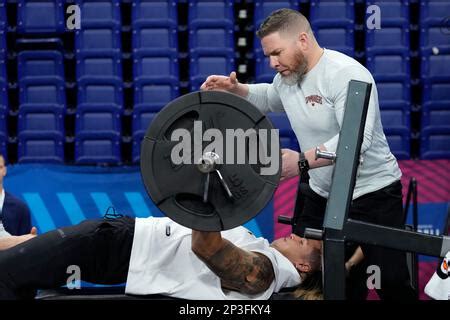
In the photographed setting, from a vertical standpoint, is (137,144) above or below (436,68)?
below

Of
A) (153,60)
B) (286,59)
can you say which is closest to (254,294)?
(286,59)

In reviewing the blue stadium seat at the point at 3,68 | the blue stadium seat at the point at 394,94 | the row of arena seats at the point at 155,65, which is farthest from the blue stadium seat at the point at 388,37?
the blue stadium seat at the point at 3,68

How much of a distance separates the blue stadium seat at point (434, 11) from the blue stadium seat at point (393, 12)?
0.15m

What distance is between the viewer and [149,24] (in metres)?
7.31

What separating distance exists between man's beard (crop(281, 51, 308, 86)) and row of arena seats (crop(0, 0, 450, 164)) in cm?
323

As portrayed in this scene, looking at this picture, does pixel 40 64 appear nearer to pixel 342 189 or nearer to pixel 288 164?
pixel 288 164

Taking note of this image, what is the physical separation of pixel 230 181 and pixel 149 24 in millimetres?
4554

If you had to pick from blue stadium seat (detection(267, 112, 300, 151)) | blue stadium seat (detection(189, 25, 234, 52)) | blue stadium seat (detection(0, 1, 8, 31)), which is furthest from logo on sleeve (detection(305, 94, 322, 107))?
blue stadium seat (detection(0, 1, 8, 31))

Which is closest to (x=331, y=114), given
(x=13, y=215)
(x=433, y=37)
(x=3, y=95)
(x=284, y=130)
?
(x=13, y=215)

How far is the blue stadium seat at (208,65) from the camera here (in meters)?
7.11

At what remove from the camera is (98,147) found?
6.96 meters

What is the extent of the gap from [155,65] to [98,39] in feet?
1.85

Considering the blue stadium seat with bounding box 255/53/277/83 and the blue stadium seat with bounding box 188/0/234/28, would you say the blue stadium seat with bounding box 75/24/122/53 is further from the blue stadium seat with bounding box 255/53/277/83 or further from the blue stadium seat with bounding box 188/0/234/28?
the blue stadium seat with bounding box 255/53/277/83

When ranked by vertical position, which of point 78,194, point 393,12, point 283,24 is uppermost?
point 283,24
